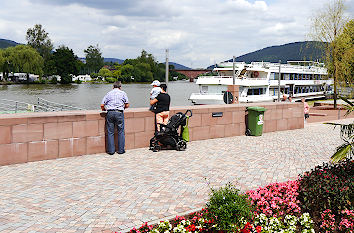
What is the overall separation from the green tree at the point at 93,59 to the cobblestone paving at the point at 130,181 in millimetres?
153644

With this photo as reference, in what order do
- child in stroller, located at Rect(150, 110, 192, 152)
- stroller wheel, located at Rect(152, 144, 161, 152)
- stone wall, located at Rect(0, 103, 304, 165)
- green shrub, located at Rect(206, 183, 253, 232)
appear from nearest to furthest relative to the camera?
green shrub, located at Rect(206, 183, 253, 232) → stone wall, located at Rect(0, 103, 304, 165) → child in stroller, located at Rect(150, 110, 192, 152) → stroller wheel, located at Rect(152, 144, 161, 152)

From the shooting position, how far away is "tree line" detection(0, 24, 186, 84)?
71.0 m

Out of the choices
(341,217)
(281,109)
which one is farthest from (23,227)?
(281,109)

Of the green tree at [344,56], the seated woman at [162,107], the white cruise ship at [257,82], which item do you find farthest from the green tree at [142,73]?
the seated woman at [162,107]

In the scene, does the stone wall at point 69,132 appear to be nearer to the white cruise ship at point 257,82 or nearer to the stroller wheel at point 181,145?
the stroller wheel at point 181,145

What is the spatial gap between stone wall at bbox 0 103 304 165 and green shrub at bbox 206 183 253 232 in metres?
4.91

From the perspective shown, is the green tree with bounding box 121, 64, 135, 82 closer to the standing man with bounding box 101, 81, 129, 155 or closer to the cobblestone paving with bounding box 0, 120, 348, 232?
the cobblestone paving with bounding box 0, 120, 348, 232

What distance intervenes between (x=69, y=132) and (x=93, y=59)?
156216 millimetres

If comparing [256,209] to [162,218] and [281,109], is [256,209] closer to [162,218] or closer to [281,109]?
[162,218]

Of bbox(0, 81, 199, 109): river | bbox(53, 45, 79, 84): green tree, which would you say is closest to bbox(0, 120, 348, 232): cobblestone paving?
bbox(0, 81, 199, 109): river

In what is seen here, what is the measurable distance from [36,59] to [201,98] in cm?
4578

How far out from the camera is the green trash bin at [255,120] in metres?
12.2

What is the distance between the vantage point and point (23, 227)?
4.57m

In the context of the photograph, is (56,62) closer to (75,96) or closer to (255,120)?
(75,96)
